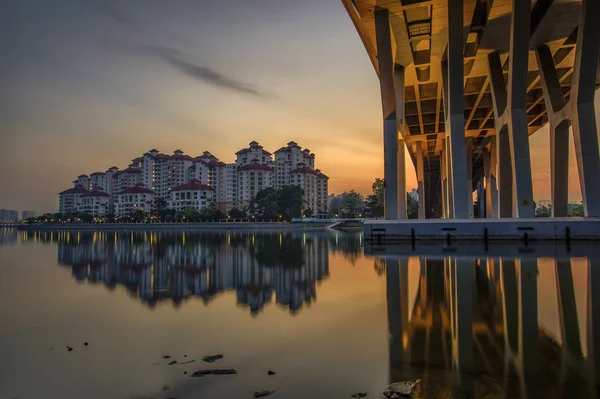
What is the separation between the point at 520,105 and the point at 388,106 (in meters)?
7.54

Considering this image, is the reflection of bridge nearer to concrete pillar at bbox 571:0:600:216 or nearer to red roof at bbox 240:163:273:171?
concrete pillar at bbox 571:0:600:216

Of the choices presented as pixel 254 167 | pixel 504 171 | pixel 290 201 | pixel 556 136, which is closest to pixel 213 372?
pixel 556 136

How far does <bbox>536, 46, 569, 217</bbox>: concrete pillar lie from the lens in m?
22.8

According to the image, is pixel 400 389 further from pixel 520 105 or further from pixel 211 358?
pixel 520 105

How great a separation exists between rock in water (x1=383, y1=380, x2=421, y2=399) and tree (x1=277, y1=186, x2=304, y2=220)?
10142 centimetres

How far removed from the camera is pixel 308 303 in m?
6.64

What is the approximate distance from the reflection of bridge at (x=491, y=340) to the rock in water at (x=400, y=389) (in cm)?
12

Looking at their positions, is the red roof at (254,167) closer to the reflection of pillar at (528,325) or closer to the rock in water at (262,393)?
the reflection of pillar at (528,325)

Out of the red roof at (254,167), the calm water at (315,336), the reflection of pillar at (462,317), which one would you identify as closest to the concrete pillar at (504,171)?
the calm water at (315,336)

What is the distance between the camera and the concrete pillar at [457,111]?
2019 cm

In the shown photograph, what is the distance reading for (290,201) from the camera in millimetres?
104625

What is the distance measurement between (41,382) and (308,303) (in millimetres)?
4174

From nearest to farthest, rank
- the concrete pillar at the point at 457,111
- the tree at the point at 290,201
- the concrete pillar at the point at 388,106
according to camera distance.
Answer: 1. the concrete pillar at the point at 457,111
2. the concrete pillar at the point at 388,106
3. the tree at the point at 290,201

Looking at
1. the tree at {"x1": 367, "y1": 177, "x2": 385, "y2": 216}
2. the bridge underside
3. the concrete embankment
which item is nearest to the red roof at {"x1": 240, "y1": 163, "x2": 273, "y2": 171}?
the concrete embankment
